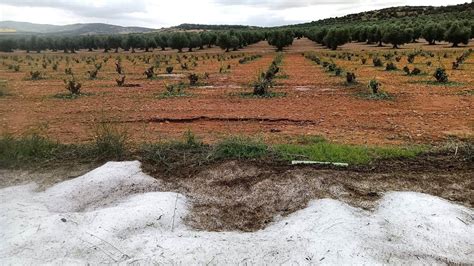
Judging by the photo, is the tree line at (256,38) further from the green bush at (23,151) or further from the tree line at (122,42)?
the green bush at (23,151)

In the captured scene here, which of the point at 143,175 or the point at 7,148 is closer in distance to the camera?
the point at 143,175

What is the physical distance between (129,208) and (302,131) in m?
5.98

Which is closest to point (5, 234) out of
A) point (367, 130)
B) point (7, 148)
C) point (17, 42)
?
point (7, 148)

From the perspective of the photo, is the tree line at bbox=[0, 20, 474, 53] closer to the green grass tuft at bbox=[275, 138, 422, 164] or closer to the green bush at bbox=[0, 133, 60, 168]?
the green grass tuft at bbox=[275, 138, 422, 164]

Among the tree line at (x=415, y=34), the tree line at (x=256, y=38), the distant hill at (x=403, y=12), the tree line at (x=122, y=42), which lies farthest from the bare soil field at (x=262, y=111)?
the distant hill at (x=403, y=12)

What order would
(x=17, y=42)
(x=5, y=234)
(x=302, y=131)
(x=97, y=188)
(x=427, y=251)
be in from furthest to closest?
(x=17, y=42), (x=302, y=131), (x=97, y=188), (x=5, y=234), (x=427, y=251)

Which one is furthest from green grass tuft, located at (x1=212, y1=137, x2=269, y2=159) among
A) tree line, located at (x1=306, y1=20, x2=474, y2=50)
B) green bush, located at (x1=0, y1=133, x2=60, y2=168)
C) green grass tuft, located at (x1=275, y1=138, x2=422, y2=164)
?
tree line, located at (x1=306, y1=20, x2=474, y2=50)

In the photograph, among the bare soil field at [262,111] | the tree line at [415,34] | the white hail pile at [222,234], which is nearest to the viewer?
the white hail pile at [222,234]

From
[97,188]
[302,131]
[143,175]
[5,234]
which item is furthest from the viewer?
[302,131]

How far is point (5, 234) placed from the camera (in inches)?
218

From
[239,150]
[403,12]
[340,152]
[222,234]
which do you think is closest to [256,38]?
[403,12]

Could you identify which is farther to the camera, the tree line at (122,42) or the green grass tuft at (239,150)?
the tree line at (122,42)

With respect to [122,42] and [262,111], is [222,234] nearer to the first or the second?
[262,111]

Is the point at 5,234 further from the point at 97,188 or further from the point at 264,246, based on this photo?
the point at 264,246
